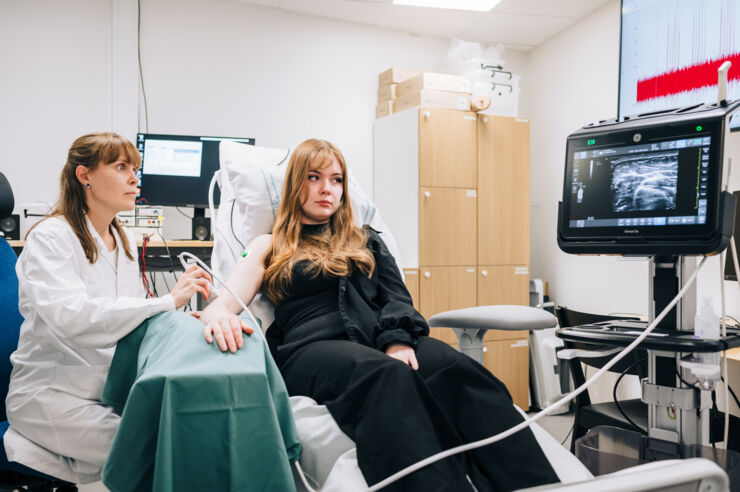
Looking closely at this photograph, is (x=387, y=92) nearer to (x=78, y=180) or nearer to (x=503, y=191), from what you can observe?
(x=503, y=191)

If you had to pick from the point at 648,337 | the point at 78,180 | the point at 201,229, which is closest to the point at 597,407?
the point at 648,337

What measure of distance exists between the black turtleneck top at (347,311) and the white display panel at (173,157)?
5.40ft

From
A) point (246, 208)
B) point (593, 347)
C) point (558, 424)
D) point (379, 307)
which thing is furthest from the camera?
point (558, 424)

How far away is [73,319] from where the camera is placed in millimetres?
1088

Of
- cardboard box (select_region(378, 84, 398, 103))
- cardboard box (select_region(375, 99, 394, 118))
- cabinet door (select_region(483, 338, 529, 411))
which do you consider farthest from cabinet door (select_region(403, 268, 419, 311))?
cardboard box (select_region(378, 84, 398, 103))

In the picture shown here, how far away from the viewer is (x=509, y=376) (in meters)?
3.30

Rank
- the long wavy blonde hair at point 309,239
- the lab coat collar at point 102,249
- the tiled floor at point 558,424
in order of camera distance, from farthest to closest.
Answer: the tiled floor at point 558,424 → the long wavy blonde hair at point 309,239 → the lab coat collar at point 102,249

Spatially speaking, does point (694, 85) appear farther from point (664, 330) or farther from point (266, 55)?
point (266, 55)

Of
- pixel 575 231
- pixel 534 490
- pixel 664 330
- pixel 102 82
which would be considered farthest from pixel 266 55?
pixel 534 490

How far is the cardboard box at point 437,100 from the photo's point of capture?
3250mm

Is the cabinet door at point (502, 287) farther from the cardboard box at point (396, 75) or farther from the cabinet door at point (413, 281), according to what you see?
the cardboard box at point (396, 75)

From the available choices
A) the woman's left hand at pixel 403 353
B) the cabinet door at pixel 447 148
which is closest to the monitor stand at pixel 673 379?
the woman's left hand at pixel 403 353

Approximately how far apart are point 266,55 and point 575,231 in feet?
9.26

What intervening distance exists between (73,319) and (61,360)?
20cm
